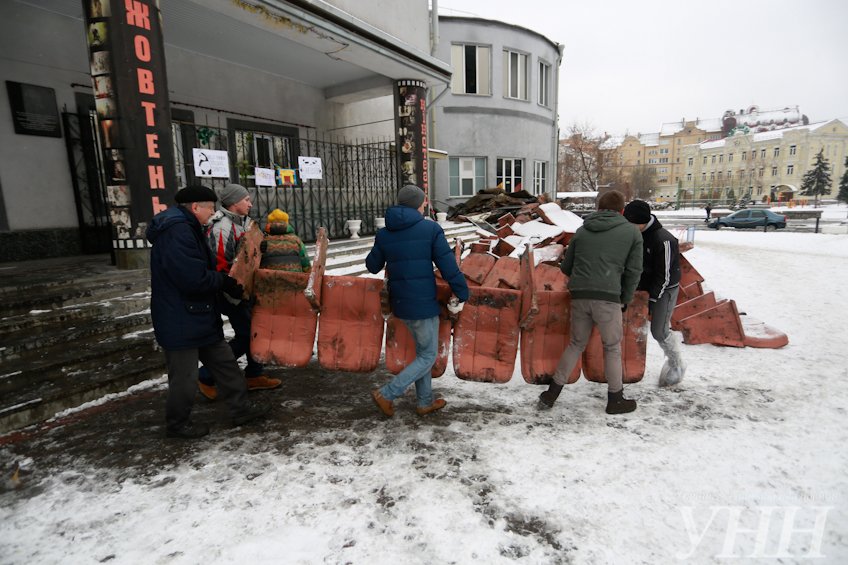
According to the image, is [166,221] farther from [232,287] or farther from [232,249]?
[232,249]

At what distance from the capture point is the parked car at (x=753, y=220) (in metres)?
24.8

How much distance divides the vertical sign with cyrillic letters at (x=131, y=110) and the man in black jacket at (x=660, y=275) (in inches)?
222

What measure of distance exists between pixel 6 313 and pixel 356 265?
5.33 meters

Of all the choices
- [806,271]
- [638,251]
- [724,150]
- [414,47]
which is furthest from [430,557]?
[724,150]

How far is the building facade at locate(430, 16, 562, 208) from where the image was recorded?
18.4m

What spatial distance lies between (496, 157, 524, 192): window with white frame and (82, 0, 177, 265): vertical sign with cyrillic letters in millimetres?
15839

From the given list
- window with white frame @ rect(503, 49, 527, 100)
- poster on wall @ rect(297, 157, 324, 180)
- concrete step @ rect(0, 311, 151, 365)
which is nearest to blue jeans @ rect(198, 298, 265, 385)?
concrete step @ rect(0, 311, 151, 365)

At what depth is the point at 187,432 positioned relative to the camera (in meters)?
3.12

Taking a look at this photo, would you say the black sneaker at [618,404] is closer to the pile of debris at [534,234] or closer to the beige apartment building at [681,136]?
the pile of debris at [534,234]

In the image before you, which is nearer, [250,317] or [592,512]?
[592,512]

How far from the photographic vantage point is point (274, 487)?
8.56 ft

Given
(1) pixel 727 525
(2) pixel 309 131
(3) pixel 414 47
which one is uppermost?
(3) pixel 414 47

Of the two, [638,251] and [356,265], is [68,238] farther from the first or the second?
[638,251]

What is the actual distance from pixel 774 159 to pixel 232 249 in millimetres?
93800
